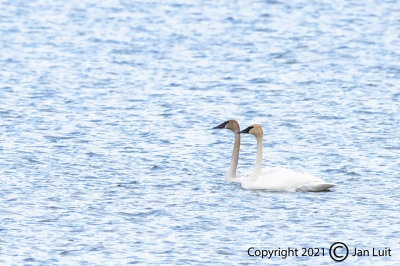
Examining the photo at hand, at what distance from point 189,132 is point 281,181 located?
200 inches

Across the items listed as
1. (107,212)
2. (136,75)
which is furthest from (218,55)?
(107,212)

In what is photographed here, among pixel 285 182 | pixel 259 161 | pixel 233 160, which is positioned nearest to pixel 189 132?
pixel 233 160

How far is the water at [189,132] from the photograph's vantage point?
1403 cm

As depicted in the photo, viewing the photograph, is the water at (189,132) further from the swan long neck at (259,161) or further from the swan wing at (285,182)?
the swan long neck at (259,161)

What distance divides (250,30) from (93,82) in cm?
1089

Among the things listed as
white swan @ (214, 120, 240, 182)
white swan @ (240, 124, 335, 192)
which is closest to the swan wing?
white swan @ (240, 124, 335, 192)

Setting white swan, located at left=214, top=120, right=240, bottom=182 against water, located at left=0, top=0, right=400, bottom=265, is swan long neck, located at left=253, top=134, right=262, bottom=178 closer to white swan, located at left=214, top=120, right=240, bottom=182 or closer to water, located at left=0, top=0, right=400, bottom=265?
white swan, located at left=214, top=120, right=240, bottom=182

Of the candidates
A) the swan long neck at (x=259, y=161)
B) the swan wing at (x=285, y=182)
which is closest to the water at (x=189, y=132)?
the swan wing at (x=285, y=182)

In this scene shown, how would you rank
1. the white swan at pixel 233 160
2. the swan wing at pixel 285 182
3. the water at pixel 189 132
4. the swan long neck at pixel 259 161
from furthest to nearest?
the white swan at pixel 233 160 → the swan long neck at pixel 259 161 → the swan wing at pixel 285 182 → the water at pixel 189 132

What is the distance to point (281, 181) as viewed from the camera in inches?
654

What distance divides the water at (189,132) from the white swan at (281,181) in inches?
7.4

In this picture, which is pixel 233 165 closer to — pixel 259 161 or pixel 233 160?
pixel 233 160

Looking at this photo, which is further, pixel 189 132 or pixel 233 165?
pixel 189 132

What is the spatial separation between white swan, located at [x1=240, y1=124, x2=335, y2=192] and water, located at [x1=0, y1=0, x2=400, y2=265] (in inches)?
7.4
